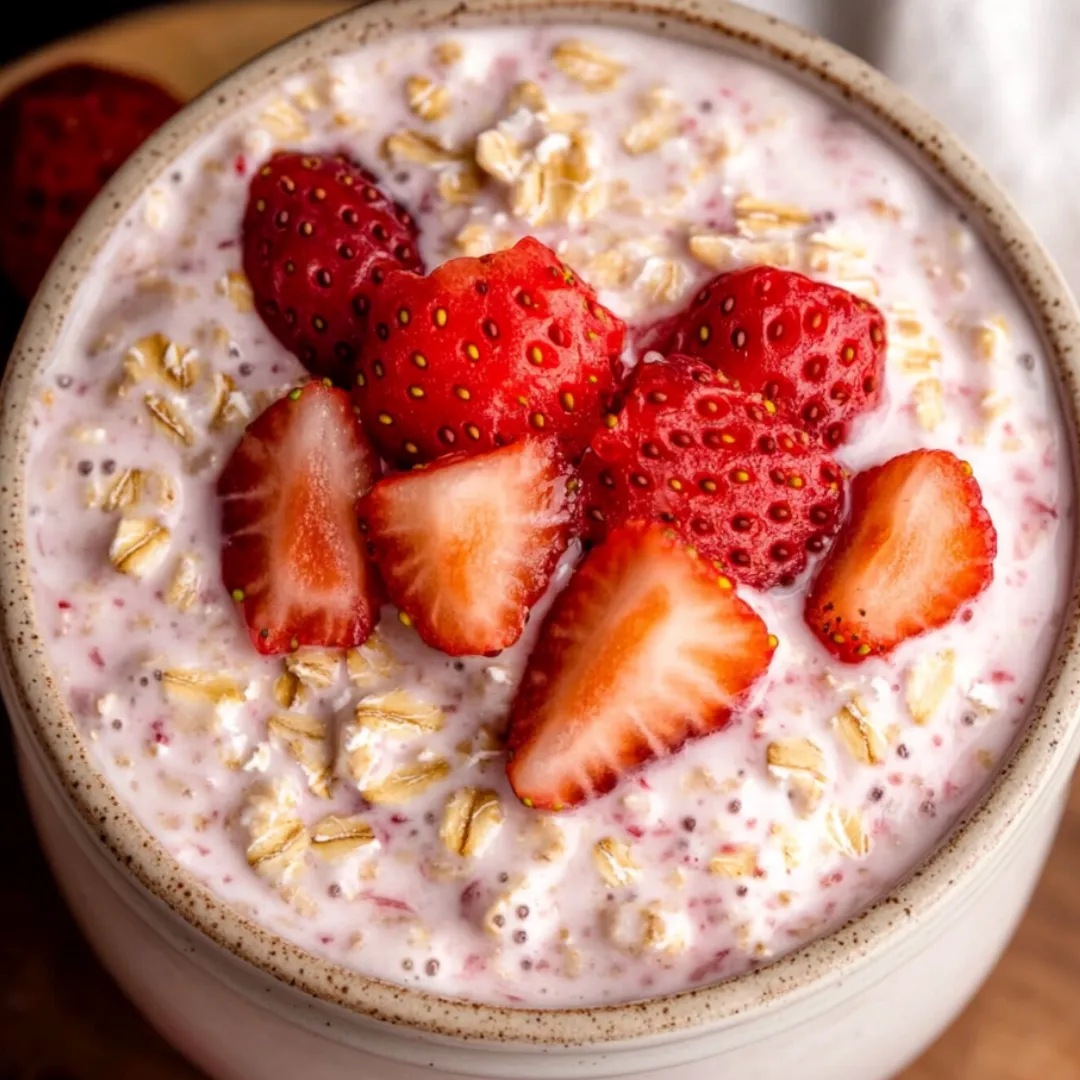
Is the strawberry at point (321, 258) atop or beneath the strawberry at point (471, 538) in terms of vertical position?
atop

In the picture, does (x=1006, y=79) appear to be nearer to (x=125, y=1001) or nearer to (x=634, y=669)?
(x=634, y=669)

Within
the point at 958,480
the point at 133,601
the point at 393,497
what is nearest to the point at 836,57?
the point at 958,480

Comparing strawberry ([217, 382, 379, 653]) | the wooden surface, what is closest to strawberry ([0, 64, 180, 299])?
the wooden surface

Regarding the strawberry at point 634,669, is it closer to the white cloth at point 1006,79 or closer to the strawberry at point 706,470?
the strawberry at point 706,470

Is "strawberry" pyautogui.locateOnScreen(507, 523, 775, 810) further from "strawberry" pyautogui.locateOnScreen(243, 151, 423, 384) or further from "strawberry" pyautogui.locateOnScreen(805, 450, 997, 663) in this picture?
"strawberry" pyautogui.locateOnScreen(243, 151, 423, 384)

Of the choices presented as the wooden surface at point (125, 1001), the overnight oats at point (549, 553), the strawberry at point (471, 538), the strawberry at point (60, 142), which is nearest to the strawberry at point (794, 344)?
the overnight oats at point (549, 553)

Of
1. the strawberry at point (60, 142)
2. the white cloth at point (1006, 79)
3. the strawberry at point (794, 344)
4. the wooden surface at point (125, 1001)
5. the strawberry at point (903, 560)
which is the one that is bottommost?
the wooden surface at point (125, 1001)

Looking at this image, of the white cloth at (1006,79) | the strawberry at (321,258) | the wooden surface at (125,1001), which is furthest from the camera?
the white cloth at (1006,79)

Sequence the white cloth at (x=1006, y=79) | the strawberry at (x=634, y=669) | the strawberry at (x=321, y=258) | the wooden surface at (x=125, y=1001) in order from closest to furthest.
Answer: the strawberry at (x=634, y=669) → the strawberry at (x=321, y=258) → the wooden surface at (x=125, y=1001) → the white cloth at (x=1006, y=79)

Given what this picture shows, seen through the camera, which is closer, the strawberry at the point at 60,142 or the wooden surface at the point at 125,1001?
the wooden surface at the point at 125,1001
